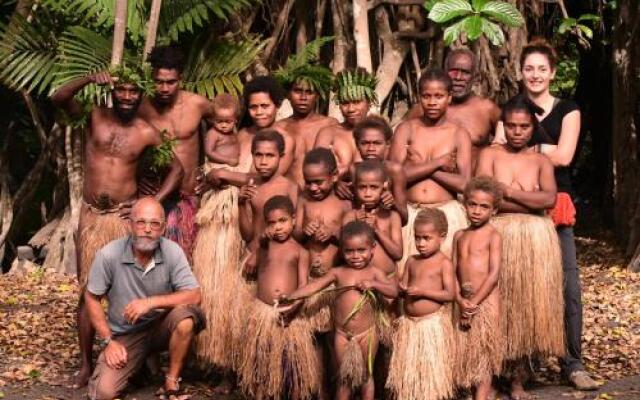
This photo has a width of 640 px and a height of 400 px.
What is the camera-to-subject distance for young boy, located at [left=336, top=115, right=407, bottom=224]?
4.48 m

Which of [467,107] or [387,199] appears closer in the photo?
[387,199]

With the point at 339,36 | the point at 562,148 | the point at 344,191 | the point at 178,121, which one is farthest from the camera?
the point at 339,36

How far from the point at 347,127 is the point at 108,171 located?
1.11 metres

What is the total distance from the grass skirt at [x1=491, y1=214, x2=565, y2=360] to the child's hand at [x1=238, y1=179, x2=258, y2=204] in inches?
41.8

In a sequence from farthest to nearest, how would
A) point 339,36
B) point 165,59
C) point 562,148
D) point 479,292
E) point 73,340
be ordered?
point 339,36 < point 73,340 < point 165,59 < point 562,148 < point 479,292

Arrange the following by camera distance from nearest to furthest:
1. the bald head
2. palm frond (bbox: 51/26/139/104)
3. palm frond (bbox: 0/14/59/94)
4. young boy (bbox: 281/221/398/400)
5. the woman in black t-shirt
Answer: young boy (bbox: 281/221/398/400) → the bald head → the woman in black t-shirt → palm frond (bbox: 51/26/139/104) → palm frond (bbox: 0/14/59/94)

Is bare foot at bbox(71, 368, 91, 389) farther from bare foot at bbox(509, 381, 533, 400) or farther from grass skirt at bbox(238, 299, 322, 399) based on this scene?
bare foot at bbox(509, 381, 533, 400)

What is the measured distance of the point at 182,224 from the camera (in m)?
5.06

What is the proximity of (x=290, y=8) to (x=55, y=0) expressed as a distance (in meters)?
1.54

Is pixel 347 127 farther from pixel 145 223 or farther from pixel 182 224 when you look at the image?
pixel 145 223

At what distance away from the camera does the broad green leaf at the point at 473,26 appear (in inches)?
220

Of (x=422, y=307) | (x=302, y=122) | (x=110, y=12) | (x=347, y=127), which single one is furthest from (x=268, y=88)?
(x=110, y=12)

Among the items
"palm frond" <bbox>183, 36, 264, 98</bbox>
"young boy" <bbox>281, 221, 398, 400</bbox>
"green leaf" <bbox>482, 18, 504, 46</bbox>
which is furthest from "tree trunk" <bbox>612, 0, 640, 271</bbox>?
"young boy" <bbox>281, 221, 398, 400</bbox>

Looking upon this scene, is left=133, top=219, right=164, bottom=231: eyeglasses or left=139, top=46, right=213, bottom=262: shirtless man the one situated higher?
left=139, top=46, right=213, bottom=262: shirtless man
